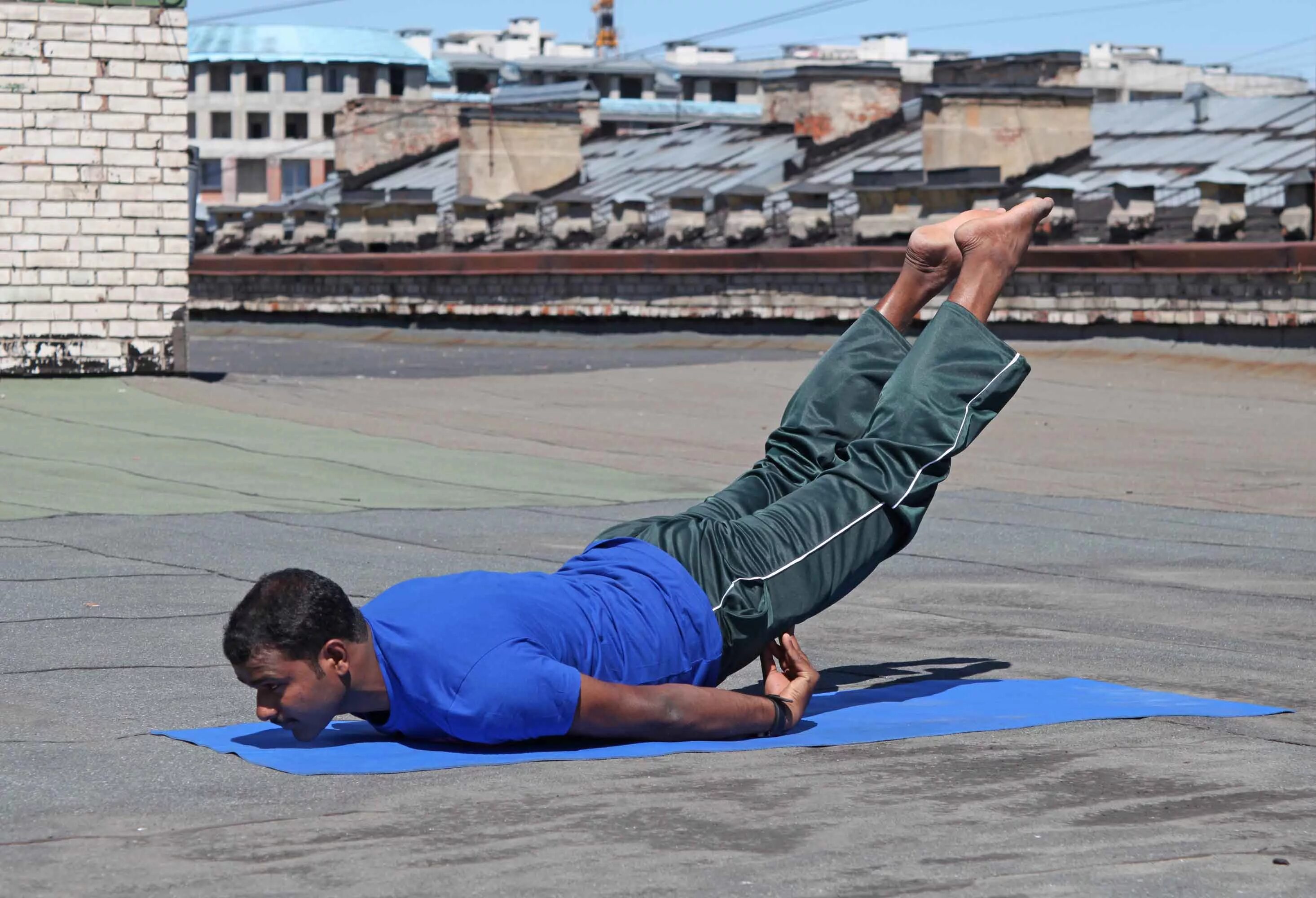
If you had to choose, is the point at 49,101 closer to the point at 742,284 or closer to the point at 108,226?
the point at 108,226

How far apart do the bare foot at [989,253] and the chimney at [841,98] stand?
29.5 metres

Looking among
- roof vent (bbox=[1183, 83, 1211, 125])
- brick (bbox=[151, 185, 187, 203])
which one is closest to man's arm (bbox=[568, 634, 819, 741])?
brick (bbox=[151, 185, 187, 203])

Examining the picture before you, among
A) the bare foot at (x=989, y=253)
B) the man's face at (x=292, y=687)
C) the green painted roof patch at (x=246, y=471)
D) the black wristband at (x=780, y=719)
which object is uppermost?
the bare foot at (x=989, y=253)

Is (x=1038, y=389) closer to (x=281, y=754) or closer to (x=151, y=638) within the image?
(x=151, y=638)

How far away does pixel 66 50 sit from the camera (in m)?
18.8

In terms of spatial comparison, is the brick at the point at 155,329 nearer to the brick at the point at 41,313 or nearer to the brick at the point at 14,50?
the brick at the point at 41,313

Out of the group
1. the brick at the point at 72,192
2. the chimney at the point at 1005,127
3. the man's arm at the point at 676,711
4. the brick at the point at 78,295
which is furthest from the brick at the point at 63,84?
the man's arm at the point at 676,711

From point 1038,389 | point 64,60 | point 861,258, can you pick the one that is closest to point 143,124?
point 64,60

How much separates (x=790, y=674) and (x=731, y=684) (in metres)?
0.91

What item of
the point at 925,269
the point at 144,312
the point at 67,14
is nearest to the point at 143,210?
the point at 144,312

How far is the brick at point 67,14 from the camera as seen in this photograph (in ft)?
61.5

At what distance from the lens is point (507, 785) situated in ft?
15.3

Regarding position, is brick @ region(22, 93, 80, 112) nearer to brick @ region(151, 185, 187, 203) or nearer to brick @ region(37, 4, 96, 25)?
brick @ region(37, 4, 96, 25)

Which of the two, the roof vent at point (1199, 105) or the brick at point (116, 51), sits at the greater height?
the roof vent at point (1199, 105)
